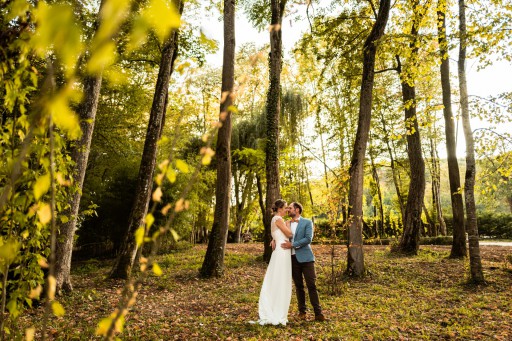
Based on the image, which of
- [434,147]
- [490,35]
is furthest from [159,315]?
[434,147]

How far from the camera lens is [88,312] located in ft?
18.7

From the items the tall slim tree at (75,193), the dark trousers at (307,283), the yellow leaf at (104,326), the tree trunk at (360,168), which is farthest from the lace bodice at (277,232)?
the yellow leaf at (104,326)

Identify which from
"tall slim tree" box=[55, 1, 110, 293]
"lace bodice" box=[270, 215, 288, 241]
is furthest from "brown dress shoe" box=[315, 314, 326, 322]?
"tall slim tree" box=[55, 1, 110, 293]

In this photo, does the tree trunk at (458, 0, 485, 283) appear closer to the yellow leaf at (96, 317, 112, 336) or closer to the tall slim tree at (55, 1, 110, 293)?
the tall slim tree at (55, 1, 110, 293)

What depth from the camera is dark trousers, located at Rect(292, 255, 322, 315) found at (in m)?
5.41

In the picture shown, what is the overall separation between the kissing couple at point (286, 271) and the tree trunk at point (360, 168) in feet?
9.96

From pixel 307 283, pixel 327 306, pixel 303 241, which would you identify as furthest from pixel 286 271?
pixel 327 306

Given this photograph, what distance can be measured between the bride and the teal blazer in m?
0.16

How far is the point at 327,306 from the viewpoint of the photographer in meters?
6.32

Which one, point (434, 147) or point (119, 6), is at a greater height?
point (434, 147)

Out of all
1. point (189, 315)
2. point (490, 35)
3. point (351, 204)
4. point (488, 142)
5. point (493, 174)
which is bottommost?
point (189, 315)

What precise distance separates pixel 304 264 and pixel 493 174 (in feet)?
15.4

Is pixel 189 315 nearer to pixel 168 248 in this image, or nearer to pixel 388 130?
pixel 168 248

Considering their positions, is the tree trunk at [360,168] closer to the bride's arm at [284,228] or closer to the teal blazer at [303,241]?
the teal blazer at [303,241]
